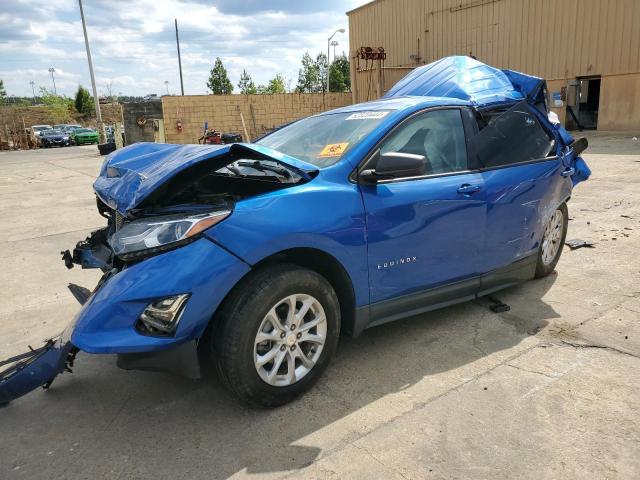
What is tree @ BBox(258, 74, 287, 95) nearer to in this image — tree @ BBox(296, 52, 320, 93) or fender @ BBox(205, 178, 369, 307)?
tree @ BBox(296, 52, 320, 93)

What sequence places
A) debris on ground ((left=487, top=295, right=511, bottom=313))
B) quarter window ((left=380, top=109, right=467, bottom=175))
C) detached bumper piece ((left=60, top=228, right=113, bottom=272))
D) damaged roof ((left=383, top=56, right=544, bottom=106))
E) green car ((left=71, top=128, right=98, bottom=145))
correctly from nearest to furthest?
quarter window ((left=380, top=109, right=467, bottom=175)) < detached bumper piece ((left=60, top=228, right=113, bottom=272)) < debris on ground ((left=487, top=295, right=511, bottom=313)) < damaged roof ((left=383, top=56, right=544, bottom=106)) < green car ((left=71, top=128, right=98, bottom=145))

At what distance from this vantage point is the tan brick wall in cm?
2505

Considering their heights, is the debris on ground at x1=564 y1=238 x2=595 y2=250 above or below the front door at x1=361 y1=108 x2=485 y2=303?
below

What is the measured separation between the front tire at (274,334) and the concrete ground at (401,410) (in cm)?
18

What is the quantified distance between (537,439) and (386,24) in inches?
1178

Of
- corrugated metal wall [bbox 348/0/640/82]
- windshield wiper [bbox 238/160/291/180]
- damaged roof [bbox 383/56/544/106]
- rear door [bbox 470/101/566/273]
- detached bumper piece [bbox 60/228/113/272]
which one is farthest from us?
corrugated metal wall [bbox 348/0/640/82]

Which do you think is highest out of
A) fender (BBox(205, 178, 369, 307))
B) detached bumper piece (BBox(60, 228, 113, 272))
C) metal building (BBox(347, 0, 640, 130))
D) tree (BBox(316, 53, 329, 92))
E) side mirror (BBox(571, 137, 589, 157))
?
tree (BBox(316, 53, 329, 92))

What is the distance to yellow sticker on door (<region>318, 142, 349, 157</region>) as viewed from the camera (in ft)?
10.5

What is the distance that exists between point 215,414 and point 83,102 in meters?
66.9

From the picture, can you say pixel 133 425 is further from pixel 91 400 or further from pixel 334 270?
pixel 334 270

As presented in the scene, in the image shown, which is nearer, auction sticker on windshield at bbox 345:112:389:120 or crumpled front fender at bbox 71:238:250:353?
crumpled front fender at bbox 71:238:250:353

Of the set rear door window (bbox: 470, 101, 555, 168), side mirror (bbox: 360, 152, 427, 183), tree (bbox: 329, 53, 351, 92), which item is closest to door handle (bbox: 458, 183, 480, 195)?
rear door window (bbox: 470, 101, 555, 168)

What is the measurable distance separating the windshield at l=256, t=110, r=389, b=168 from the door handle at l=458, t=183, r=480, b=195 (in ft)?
2.34

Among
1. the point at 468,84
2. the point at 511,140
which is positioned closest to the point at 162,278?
the point at 511,140
